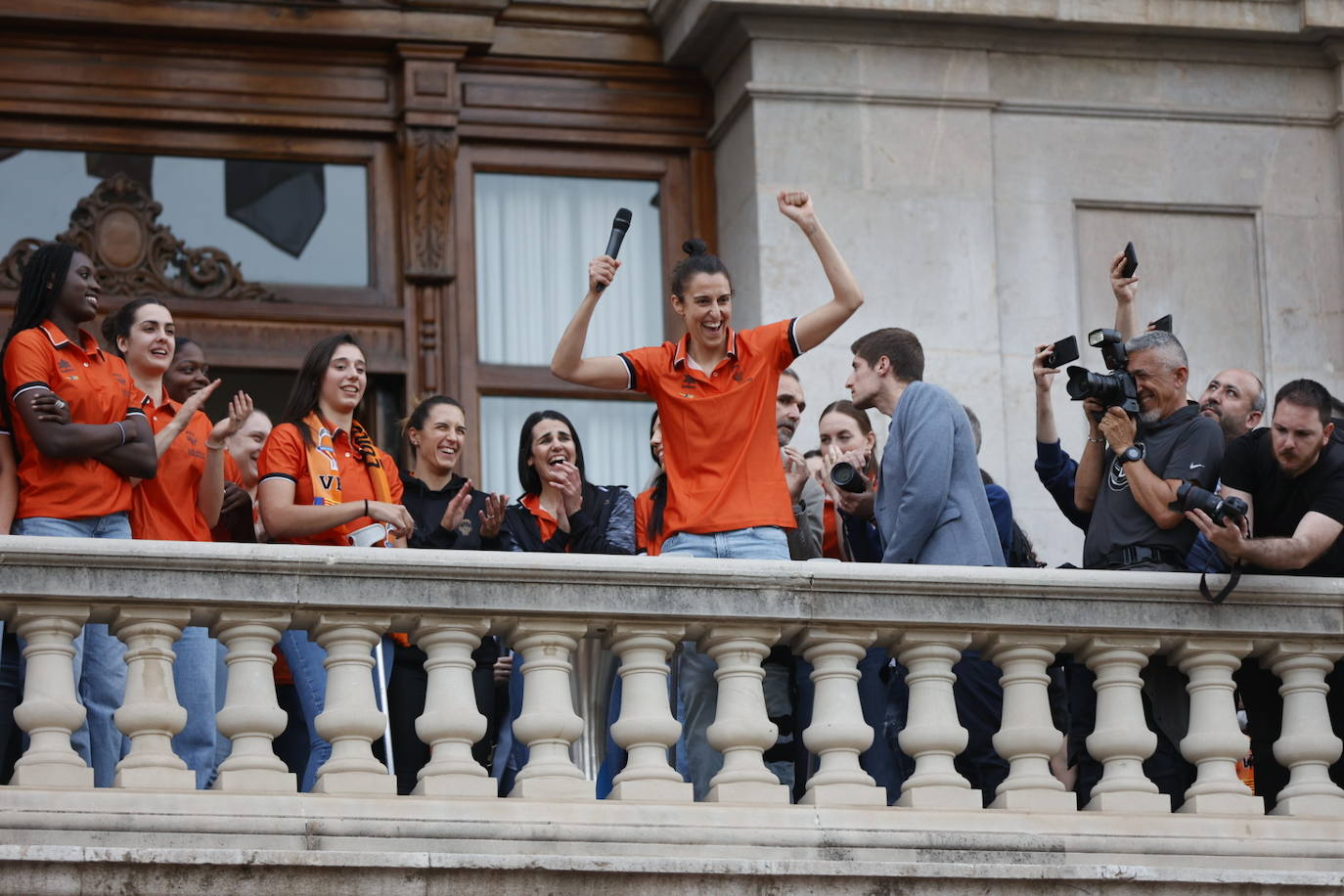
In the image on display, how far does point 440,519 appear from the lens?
9.74 m

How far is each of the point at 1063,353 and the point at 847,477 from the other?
0.93 meters

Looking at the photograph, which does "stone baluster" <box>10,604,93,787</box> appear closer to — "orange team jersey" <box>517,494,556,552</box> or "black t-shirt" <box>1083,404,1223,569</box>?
"orange team jersey" <box>517,494,556,552</box>

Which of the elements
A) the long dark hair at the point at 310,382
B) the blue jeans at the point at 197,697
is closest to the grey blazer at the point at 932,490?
the long dark hair at the point at 310,382

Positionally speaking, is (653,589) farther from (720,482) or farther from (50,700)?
(50,700)

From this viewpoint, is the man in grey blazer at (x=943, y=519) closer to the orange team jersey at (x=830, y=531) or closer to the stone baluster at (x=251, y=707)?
the orange team jersey at (x=830, y=531)

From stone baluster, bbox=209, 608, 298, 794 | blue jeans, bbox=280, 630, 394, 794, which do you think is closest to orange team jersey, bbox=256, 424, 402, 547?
blue jeans, bbox=280, 630, 394, 794

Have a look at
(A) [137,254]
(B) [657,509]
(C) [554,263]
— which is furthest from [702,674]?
(A) [137,254]

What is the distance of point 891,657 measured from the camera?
870cm

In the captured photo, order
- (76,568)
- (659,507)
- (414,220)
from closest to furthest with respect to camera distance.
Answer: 1. (76,568)
2. (659,507)
3. (414,220)

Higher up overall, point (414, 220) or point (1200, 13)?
point (1200, 13)

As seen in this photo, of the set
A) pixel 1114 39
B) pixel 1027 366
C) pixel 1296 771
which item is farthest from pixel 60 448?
pixel 1114 39

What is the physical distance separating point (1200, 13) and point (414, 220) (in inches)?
174

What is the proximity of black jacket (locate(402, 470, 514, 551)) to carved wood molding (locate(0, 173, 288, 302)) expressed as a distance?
10.2 feet

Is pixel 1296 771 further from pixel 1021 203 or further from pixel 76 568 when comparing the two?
pixel 1021 203
